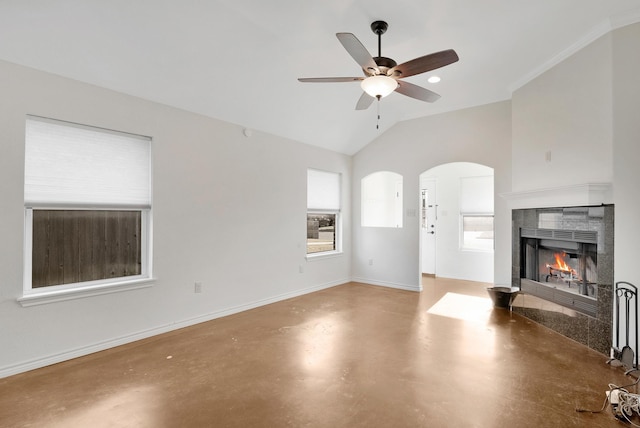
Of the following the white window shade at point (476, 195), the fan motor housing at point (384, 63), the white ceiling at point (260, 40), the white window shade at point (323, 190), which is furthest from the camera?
the white window shade at point (476, 195)

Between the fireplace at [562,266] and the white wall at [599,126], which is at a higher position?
the white wall at [599,126]

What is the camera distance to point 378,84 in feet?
8.47

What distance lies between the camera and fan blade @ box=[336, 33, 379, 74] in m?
2.10

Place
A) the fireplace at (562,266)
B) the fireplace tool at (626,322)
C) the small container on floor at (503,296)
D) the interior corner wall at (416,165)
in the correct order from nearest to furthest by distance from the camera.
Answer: the fireplace tool at (626,322)
the fireplace at (562,266)
the small container on floor at (503,296)
the interior corner wall at (416,165)

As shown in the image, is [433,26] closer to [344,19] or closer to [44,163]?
[344,19]

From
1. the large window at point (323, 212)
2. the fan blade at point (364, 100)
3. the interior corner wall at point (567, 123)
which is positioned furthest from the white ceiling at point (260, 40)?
the large window at point (323, 212)

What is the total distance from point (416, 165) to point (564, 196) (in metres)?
2.56

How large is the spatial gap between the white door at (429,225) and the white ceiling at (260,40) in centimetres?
311

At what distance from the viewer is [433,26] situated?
3.02 meters

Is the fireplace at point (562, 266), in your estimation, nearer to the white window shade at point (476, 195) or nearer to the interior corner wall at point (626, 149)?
the interior corner wall at point (626, 149)

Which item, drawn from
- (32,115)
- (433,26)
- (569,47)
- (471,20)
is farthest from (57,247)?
(569,47)

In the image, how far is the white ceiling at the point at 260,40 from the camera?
2605mm

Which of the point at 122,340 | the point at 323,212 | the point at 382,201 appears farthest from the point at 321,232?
the point at 122,340

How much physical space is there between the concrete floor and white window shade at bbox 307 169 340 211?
2.43 metres
